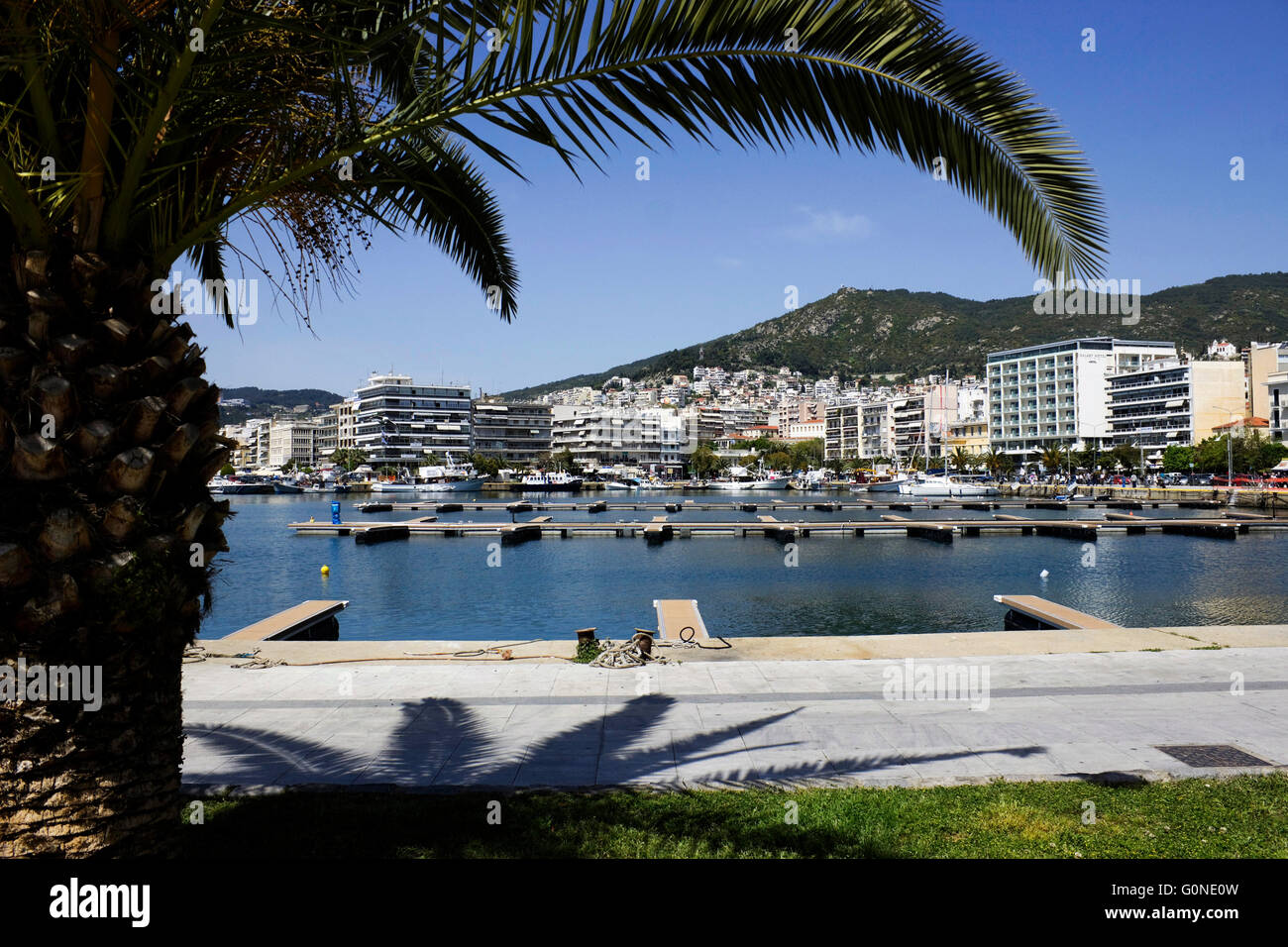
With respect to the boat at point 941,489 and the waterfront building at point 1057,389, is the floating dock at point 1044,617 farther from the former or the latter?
the waterfront building at point 1057,389

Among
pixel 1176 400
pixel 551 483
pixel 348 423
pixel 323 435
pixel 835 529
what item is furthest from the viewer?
pixel 323 435

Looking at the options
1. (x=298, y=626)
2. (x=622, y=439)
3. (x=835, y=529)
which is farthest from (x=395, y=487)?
(x=298, y=626)

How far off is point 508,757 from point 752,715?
261cm

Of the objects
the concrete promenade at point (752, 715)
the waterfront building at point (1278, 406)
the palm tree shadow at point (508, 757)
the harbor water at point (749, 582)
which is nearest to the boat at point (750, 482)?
the waterfront building at point (1278, 406)

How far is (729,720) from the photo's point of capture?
8055 mm

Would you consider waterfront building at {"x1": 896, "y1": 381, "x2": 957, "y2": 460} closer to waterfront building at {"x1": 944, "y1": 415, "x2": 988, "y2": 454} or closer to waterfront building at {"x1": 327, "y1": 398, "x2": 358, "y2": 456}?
waterfront building at {"x1": 944, "y1": 415, "x2": 988, "y2": 454}

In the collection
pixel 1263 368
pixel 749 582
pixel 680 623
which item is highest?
pixel 1263 368

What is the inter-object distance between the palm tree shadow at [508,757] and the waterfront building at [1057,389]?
13521cm

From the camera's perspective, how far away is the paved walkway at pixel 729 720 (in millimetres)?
6484

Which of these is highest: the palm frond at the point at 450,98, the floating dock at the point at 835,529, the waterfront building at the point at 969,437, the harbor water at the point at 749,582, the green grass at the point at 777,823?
the waterfront building at the point at 969,437

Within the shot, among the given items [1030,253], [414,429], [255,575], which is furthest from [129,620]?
[414,429]

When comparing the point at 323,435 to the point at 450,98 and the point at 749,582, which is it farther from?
the point at 450,98

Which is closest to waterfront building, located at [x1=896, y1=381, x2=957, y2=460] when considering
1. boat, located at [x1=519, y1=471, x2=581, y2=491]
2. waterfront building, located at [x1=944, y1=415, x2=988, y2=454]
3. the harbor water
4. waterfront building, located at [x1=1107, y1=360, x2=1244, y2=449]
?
waterfront building, located at [x1=944, y1=415, x2=988, y2=454]
